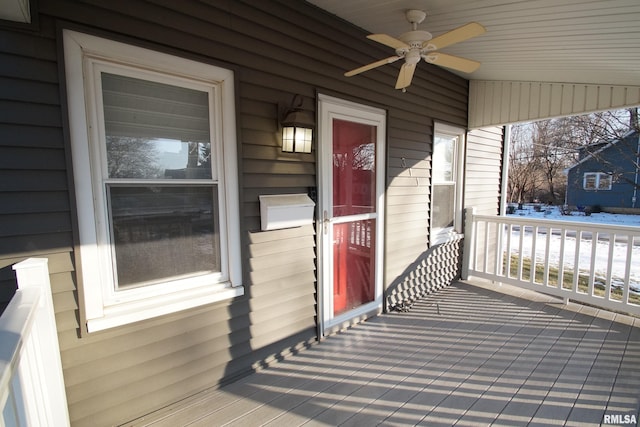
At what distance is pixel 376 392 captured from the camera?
6.66 ft

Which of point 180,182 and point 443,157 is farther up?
point 443,157

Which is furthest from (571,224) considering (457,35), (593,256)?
(457,35)

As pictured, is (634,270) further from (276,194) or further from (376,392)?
(276,194)

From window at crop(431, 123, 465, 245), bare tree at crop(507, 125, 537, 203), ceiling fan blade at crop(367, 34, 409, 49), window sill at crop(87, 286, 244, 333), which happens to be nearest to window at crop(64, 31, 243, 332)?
window sill at crop(87, 286, 244, 333)

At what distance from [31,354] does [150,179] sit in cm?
98

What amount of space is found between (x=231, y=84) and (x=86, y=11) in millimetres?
781

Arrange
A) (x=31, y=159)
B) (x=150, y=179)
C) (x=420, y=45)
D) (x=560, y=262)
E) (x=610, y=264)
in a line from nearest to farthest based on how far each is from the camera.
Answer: (x=31, y=159), (x=150, y=179), (x=420, y=45), (x=610, y=264), (x=560, y=262)

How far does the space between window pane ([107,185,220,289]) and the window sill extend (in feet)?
0.38

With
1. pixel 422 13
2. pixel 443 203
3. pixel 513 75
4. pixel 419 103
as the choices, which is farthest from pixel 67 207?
pixel 513 75

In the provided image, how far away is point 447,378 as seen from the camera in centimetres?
218

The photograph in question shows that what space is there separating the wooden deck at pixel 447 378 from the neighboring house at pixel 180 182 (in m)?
0.23

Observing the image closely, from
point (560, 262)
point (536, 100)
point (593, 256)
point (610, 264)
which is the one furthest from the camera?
point (536, 100)

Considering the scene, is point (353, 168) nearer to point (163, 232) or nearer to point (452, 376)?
point (163, 232)

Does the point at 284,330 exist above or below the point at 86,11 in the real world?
below
